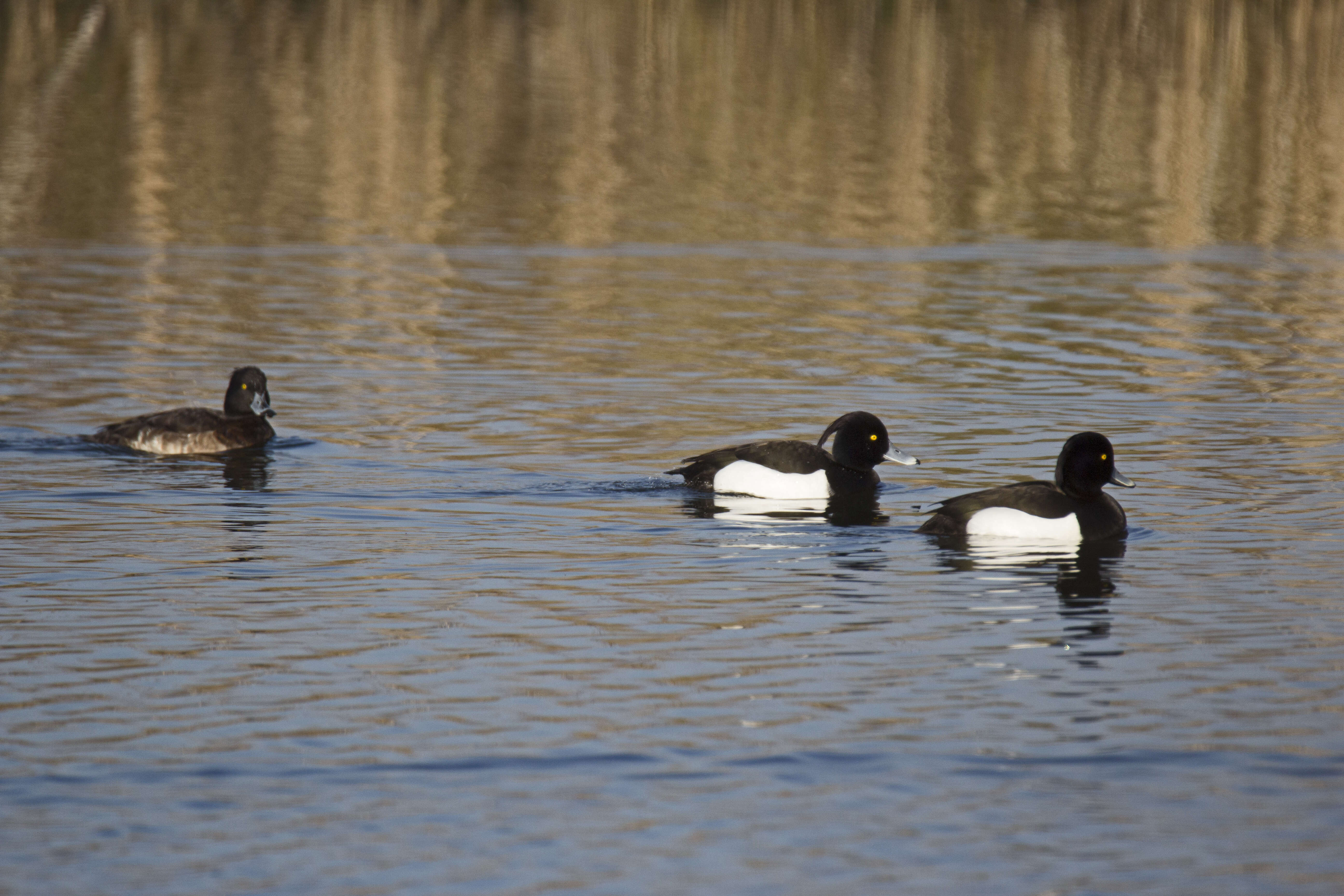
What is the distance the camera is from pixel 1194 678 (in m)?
9.87

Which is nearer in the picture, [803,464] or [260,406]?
[803,464]

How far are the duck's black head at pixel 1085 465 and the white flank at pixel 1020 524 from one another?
26cm

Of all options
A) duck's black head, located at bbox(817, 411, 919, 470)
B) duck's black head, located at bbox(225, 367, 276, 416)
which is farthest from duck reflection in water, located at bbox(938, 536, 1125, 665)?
duck's black head, located at bbox(225, 367, 276, 416)

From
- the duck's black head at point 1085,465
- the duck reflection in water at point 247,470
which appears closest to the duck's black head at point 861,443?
the duck's black head at point 1085,465

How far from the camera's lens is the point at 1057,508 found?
519 inches

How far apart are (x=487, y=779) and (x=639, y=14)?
139 feet

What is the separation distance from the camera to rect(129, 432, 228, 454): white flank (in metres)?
15.6

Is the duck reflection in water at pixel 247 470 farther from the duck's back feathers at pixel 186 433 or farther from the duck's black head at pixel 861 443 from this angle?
the duck's black head at pixel 861 443

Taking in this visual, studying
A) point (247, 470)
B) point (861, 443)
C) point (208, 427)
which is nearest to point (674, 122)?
point (208, 427)

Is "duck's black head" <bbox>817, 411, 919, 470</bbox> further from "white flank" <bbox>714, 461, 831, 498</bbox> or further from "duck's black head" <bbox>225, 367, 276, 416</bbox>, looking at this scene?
"duck's black head" <bbox>225, 367, 276, 416</bbox>

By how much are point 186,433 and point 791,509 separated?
505cm

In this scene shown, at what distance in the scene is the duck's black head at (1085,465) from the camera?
13.3 metres

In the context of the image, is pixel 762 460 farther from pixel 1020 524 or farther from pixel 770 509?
pixel 1020 524

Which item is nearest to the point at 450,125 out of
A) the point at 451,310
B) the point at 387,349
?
the point at 451,310
